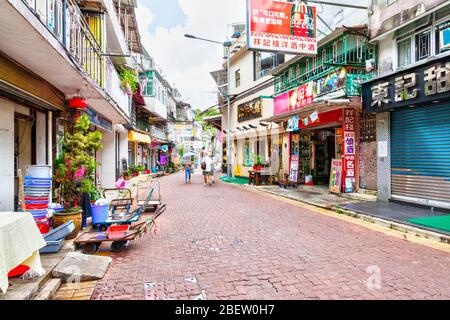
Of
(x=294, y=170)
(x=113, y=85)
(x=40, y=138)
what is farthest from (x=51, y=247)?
(x=294, y=170)

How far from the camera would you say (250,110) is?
22.3 metres

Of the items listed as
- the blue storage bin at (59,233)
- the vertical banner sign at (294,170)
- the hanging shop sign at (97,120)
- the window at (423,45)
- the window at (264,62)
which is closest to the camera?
the blue storage bin at (59,233)

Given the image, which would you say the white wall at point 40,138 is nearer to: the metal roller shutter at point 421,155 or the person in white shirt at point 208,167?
the metal roller shutter at point 421,155

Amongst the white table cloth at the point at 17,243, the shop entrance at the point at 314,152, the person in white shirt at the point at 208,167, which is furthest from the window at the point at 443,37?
the person in white shirt at the point at 208,167

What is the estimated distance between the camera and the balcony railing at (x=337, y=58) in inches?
439

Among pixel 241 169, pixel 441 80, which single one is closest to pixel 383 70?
pixel 441 80

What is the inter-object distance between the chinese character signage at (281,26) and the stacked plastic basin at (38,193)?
7.35 metres

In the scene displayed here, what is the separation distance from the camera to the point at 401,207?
9.45 m

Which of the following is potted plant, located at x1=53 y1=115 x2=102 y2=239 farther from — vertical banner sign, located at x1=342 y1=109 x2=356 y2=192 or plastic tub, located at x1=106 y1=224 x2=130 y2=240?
vertical banner sign, located at x1=342 y1=109 x2=356 y2=192

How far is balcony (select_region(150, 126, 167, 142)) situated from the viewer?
32338mm

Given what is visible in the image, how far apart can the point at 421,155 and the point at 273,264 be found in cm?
726

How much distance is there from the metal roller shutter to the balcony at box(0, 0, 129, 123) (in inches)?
386

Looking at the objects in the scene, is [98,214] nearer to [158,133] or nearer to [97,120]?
[97,120]
